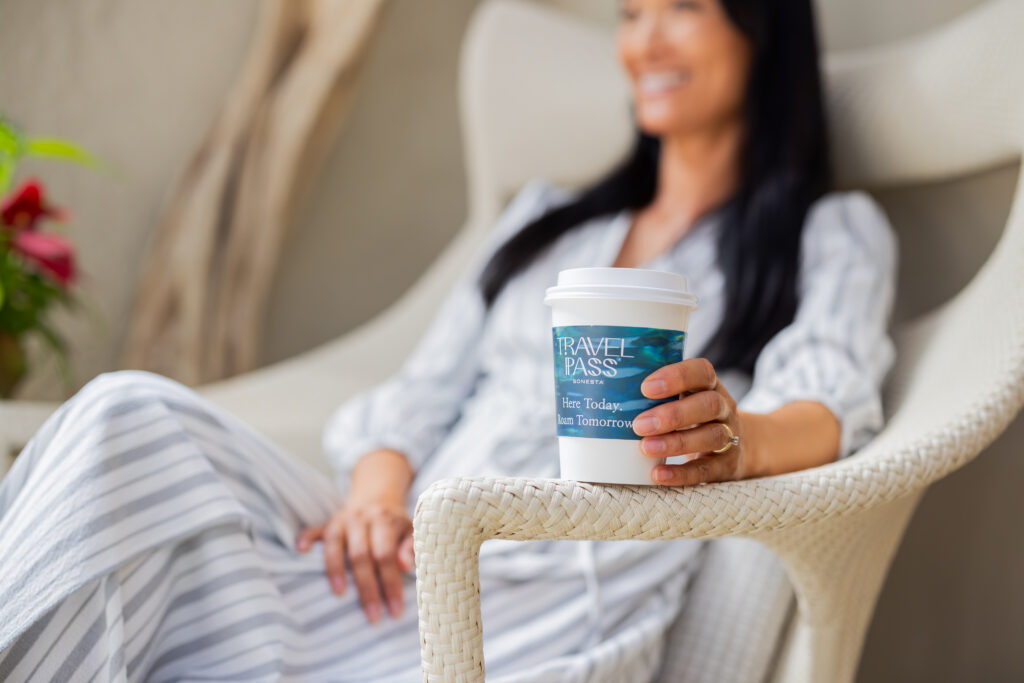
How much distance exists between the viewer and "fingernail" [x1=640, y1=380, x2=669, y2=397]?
0.48 metres

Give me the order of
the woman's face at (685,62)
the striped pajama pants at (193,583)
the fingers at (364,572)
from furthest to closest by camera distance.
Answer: the woman's face at (685,62) → the fingers at (364,572) → the striped pajama pants at (193,583)

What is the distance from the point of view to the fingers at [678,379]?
479 mm

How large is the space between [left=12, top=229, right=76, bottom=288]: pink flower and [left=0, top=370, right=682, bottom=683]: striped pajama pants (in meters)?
0.67

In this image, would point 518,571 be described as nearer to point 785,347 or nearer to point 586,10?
point 785,347

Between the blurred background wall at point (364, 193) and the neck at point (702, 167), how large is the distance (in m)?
0.22

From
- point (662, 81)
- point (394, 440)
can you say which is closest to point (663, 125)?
point (662, 81)

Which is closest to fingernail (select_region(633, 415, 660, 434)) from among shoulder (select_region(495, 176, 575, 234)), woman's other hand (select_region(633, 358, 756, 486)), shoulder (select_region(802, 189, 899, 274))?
woman's other hand (select_region(633, 358, 756, 486))

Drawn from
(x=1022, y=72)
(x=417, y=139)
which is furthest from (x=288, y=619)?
(x=417, y=139)

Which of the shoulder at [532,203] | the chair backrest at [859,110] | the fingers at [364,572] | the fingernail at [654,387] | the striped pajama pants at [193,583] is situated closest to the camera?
the fingernail at [654,387]

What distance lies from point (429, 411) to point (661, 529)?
1.82ft

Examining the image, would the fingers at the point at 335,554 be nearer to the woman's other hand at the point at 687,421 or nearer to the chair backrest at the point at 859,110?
the woman's other hand at the point at 687,421

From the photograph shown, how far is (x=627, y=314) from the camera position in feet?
1.59

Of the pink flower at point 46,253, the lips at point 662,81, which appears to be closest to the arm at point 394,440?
the lips at point 662,81

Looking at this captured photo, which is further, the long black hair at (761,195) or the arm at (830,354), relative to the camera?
the long black hair at (761,195)
